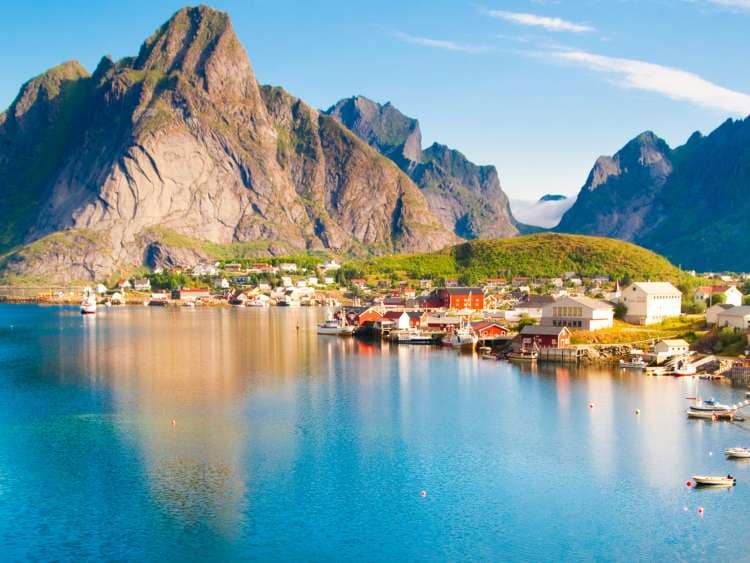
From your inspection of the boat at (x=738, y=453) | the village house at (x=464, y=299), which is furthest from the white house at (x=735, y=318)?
the village house at (x=464, y=299)

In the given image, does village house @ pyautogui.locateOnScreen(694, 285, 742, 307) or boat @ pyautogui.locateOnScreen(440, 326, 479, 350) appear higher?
village house @ pyautogui.locateOnScreen(694, 285, 742, 307)

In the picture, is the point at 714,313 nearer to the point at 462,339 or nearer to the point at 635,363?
the point at 635,363

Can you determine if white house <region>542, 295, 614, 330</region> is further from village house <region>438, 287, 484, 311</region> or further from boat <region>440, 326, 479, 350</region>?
village house <region>438, 287, 484, 311</region>

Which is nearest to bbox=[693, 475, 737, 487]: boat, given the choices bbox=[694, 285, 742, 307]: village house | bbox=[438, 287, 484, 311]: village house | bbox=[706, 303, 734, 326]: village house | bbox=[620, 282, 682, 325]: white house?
bbox=[706, 303, 734, 326]: village house

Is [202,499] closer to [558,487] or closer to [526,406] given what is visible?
[558,487]

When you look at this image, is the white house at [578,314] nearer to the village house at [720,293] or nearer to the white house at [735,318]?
the white house at [735,318]

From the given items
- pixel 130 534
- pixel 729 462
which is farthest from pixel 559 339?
pixel 130 534

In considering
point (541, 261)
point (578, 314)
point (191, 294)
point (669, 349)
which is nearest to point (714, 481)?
point (669, 349)
